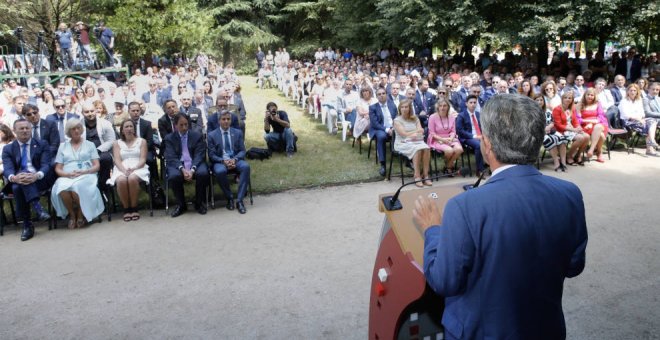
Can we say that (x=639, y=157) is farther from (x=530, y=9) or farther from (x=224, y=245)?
(x=224, y=245)

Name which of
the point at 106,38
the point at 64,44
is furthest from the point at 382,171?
the point at 64,44

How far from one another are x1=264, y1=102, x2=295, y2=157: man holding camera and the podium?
24.1ft

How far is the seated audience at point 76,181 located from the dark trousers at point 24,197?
22cm

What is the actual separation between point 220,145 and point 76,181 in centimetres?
191

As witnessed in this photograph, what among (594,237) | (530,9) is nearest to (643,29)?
(530,9)

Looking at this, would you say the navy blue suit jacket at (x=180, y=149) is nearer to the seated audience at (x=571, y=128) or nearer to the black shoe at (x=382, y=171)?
the black shoe at (x=382, y=171)

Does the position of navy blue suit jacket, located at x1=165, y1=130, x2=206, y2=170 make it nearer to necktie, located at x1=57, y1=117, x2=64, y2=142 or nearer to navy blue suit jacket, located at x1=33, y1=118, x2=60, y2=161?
navy blue suit jacket, located at x1=33, y1=118, x2=60, y2=161

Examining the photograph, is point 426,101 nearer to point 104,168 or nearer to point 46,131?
point 104,168

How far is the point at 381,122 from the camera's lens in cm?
893

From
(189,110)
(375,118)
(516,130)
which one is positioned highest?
(516,130)

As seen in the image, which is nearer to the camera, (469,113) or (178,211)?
(178,211)

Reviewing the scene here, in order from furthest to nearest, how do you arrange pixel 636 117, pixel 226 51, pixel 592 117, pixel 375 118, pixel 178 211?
pixel 226 51
pixel 636 117
pixel 592 117
pixel 375 118
pixel 178 211

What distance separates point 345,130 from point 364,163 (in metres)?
2.19

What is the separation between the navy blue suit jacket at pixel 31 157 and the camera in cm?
613
